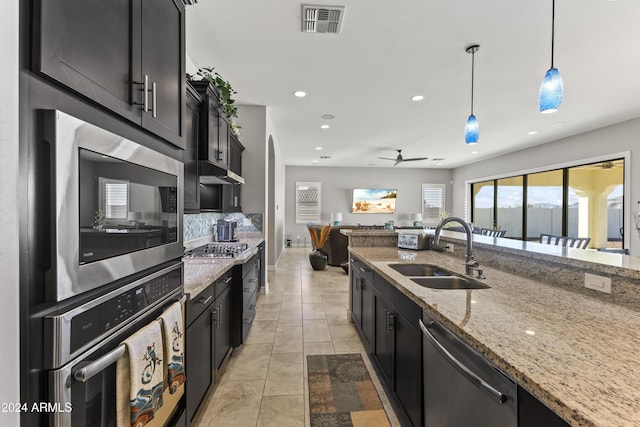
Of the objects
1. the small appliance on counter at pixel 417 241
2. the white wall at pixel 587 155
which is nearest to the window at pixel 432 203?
the white wall at pixel 587 155

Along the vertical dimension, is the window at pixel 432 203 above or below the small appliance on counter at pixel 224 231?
above

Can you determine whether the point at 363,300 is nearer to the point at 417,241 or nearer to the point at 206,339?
the point at 417,241

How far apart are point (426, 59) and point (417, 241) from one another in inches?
75.5

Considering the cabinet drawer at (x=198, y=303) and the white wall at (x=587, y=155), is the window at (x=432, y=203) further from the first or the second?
the cabinet drawer at (x=198, y=303)

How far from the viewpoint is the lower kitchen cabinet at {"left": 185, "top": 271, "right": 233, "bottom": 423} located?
1.49m

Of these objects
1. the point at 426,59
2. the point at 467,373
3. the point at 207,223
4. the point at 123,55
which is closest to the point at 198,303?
the point at 123,55

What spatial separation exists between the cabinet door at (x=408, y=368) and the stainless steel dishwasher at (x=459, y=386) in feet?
0.23

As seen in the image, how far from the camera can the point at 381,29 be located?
2.56 meters

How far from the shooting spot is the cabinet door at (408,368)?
4.60 feet

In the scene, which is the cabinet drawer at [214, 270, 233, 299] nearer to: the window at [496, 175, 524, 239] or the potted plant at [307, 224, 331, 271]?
the potted plant at [307, 224, 331, 271]

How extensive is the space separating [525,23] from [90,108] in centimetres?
317

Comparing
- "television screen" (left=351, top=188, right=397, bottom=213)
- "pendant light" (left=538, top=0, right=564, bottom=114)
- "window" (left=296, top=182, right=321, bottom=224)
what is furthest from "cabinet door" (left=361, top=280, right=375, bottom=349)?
"television screen" (left=351, top=188, right=397, bottom=213)

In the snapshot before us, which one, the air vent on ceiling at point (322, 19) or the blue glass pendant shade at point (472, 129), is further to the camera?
the blue glass pendant shade at point (472, 129)

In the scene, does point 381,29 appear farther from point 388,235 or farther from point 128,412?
point 128,412
